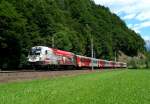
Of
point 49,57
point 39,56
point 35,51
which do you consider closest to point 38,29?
point 35,51

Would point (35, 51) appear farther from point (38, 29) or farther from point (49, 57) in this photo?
point (38, 29)

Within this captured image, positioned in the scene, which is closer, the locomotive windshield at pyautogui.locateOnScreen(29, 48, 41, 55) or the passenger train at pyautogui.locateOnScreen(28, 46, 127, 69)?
the passenger train at pyautogui.locateOnScreen(28, 46, 127, 69)

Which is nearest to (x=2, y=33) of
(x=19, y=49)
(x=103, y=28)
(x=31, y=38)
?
(x=19, y=49)

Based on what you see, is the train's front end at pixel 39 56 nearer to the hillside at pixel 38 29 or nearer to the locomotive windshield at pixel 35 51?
the locomotive windshield at pixel 35 51

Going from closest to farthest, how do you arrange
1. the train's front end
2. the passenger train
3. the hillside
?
1. the train's front end
2. the passenger train
3. the hillside

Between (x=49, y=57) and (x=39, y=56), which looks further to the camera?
(x=49, y=57)

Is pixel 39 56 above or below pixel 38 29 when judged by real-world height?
below

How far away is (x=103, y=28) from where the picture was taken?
19612 cm

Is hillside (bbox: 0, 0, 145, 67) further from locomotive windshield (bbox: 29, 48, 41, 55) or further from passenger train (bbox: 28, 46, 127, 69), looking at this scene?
locomotive windshield (bbox: 29, 48, 41, 55)

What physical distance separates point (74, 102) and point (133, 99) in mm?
2731

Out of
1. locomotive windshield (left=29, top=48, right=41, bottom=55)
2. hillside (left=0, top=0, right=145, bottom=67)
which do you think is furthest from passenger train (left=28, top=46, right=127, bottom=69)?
hillside (left=0, top=0, right=145, bottom=67)

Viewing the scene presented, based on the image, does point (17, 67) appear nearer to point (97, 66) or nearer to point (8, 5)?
point (8, 5)

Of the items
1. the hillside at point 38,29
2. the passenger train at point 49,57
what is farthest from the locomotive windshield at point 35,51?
the hillside at point 38,29

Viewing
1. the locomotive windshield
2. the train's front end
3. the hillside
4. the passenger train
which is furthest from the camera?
the hillside
